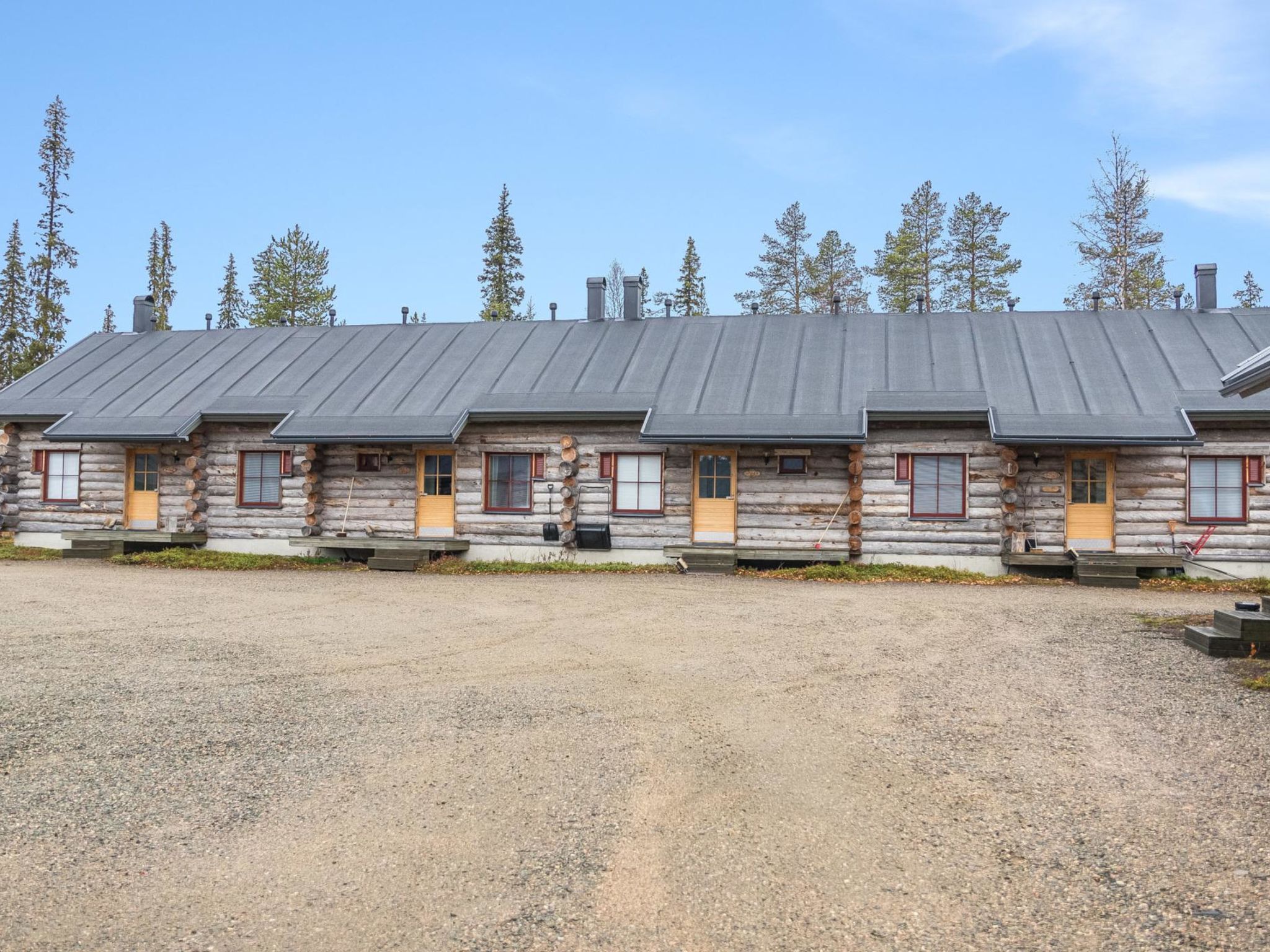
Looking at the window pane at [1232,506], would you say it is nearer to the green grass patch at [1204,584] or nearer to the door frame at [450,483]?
the green grass patch at [1204,584]

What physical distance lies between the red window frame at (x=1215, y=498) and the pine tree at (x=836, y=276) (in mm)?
24708

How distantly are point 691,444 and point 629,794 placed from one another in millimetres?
12987

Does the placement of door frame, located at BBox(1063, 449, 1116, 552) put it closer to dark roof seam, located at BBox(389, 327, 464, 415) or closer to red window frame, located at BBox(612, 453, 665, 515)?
red window frame, located at BBox(612, 453, 665, 515)

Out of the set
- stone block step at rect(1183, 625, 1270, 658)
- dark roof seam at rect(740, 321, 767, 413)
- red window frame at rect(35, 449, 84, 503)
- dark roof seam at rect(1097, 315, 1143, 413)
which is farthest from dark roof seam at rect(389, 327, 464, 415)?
stone block step at rect(1183, 625, 1270, 658)

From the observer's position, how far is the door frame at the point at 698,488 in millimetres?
17906

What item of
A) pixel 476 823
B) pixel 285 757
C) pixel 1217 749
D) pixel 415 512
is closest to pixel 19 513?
pixel 415 512

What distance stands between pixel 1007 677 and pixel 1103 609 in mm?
5105

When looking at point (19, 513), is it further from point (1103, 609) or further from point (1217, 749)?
point (1217, 749)

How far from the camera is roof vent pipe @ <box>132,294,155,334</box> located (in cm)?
2555

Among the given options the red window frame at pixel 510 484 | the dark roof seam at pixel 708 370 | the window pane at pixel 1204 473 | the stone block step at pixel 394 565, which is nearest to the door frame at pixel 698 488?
the dark roof seam at pixel 708 370

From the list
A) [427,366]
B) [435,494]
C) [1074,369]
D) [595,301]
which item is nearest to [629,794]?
[435,494]

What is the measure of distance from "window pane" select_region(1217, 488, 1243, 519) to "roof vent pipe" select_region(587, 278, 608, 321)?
Answer: 44.0ft

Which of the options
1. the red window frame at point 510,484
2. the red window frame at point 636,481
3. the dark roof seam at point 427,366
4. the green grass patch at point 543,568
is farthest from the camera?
the dark roof seam at point 427,366

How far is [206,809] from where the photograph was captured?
487cm
